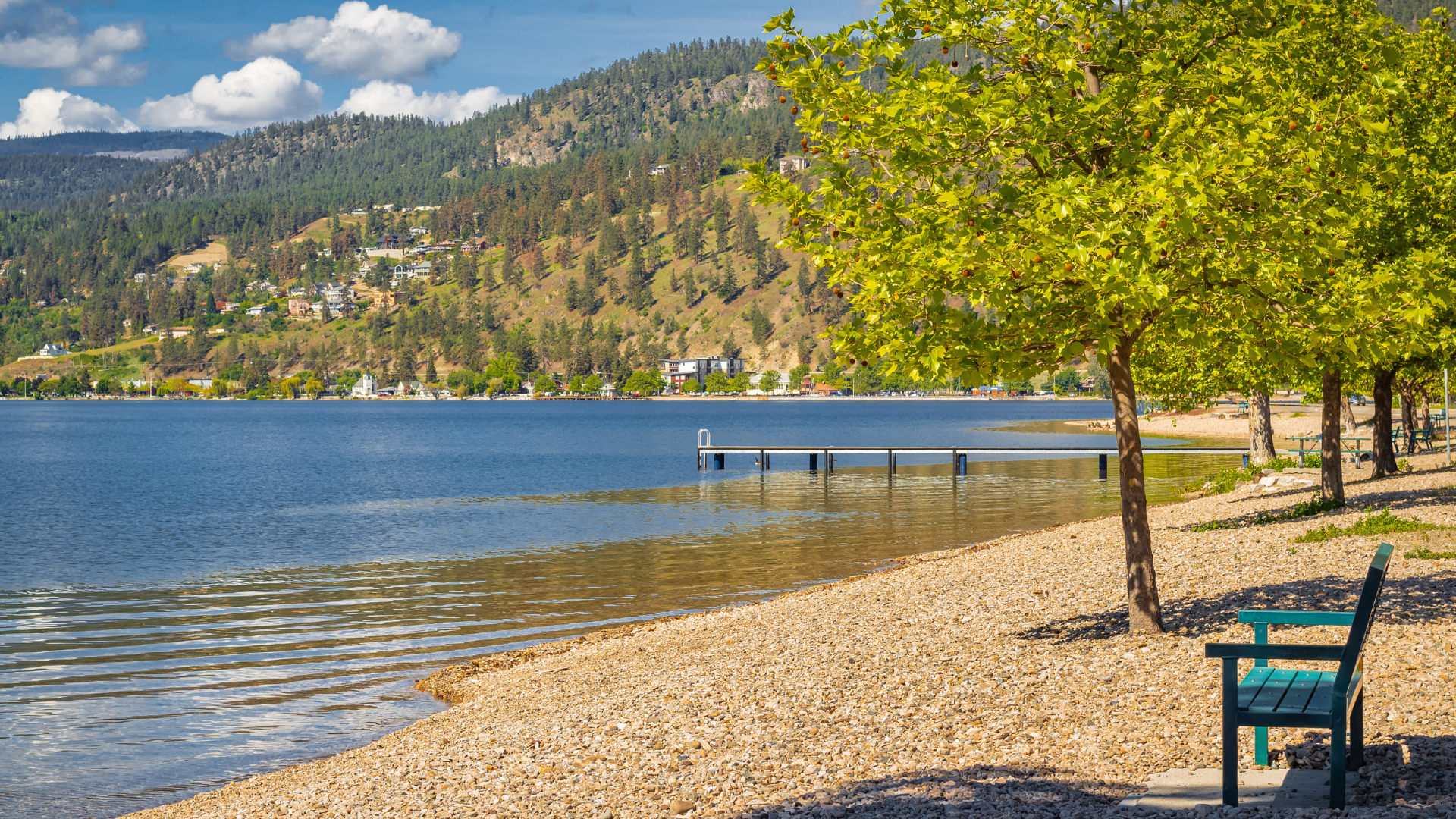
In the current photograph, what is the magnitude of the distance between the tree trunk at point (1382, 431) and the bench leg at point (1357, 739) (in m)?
25.2

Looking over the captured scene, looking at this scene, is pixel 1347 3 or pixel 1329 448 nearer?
pixel 1347 3

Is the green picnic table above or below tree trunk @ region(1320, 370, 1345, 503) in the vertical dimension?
below

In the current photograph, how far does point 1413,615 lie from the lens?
11.8m

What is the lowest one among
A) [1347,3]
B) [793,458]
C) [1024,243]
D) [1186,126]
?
[793,458]

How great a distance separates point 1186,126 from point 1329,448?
16.1 m

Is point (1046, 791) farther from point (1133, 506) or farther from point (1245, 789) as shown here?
point (1133, 506)

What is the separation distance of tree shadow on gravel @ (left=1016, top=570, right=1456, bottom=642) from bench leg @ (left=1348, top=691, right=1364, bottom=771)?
15.3 feet

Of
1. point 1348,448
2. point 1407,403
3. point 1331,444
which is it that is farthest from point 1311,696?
point 1407,403

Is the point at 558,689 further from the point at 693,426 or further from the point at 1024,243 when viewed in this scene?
the point at 693,426

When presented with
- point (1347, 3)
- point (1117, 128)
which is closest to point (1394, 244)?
point (1347, 3)

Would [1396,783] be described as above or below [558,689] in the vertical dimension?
above

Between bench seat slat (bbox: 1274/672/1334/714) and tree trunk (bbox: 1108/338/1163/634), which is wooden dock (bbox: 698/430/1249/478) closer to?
tree trunk (bbox: 1108/338/1163/634)

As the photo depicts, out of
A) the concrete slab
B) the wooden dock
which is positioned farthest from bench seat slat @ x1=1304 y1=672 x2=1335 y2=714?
the wooden dock

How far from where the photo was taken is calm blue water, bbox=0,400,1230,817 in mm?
15008
